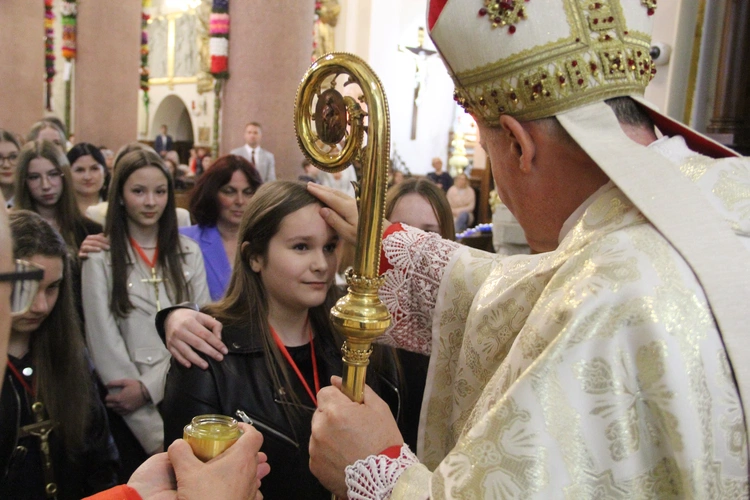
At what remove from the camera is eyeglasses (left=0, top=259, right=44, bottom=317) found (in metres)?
0.91

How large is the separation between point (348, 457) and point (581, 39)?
0.86m

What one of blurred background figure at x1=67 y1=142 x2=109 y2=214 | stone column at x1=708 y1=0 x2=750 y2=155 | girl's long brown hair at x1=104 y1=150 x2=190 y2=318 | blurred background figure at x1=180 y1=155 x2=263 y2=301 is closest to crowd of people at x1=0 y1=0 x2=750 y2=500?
girl's long brown hair at x1=104 y1=150 x2=190 y2=318

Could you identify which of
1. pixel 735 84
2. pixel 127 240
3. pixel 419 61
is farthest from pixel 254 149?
pixel 419 61

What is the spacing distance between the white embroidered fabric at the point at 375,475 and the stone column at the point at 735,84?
11.9 feet

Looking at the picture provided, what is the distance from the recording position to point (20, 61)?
24.8ft

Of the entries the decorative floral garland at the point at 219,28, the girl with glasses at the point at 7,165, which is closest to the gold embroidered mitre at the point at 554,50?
the girl with glasses at the point at 7,165

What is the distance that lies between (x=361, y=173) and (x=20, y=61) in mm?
7586

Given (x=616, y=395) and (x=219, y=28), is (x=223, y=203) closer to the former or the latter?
(x=616, y=395)

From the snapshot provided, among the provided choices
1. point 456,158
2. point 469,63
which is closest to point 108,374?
point 469,63

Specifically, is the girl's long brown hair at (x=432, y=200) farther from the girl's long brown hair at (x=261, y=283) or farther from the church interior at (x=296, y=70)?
the church interior at (x=296, y=70)

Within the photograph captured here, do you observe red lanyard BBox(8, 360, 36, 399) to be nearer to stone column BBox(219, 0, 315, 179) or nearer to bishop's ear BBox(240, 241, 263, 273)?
bishop's ear BBox(240, 241, 263, 273)

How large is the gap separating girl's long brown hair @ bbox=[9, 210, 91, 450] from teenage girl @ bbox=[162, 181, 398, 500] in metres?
0.47

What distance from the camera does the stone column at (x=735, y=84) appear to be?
410 centimetres

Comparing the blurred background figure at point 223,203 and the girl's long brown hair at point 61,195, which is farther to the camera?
the blurred background figure at point 223,203
